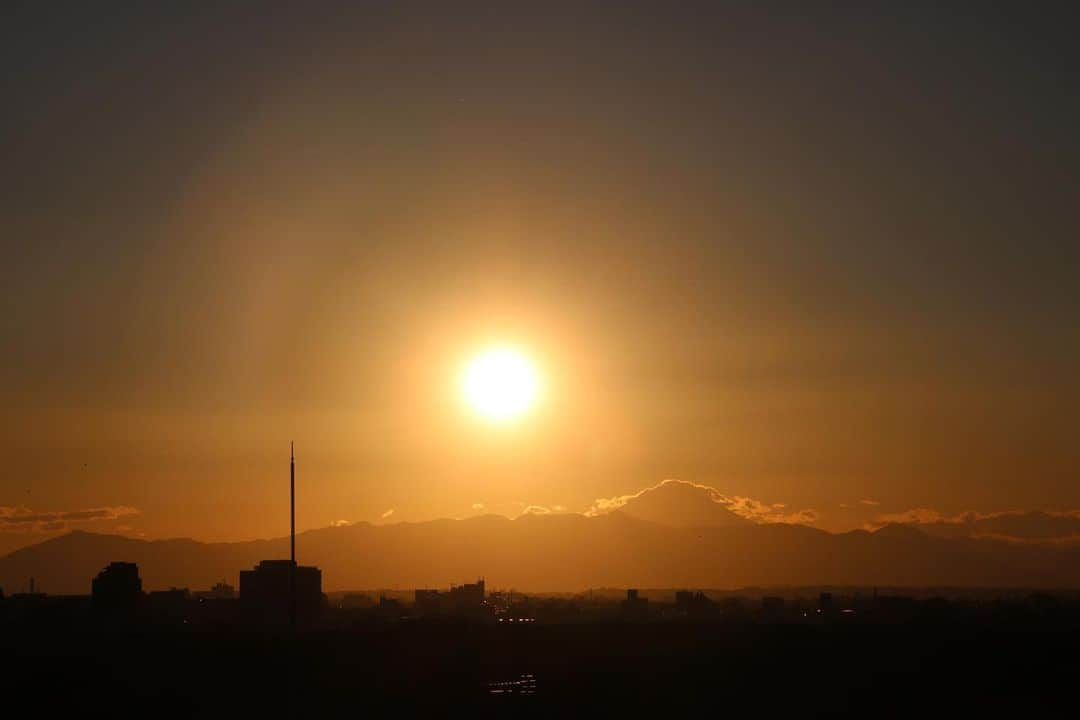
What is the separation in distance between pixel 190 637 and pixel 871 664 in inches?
1962

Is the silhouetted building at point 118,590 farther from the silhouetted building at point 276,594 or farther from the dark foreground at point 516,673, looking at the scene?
the dark foreground at point 516,673

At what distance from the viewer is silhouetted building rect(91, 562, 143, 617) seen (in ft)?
408

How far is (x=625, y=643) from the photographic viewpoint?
11038 centimetres

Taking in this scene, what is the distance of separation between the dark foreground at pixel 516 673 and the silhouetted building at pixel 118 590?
2308cm

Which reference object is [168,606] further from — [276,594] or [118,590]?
[118,590]

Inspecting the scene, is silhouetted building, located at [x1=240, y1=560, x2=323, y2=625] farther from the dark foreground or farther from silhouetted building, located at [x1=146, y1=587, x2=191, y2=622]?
the dark foreground

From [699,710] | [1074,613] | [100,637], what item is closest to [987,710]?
[699,710]

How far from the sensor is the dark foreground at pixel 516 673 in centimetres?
7219

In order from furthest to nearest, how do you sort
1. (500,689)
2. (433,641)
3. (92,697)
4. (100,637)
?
(433,641), (100,637), (500,689), (92,697)

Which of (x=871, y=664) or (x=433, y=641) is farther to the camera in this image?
(x=433, y=641)

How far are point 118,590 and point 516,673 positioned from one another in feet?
176

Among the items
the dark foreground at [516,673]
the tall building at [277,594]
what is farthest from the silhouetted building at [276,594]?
the dark foreground at [516,673]

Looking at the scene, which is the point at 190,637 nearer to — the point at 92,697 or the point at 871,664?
the point at 92,697

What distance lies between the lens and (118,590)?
126 m
